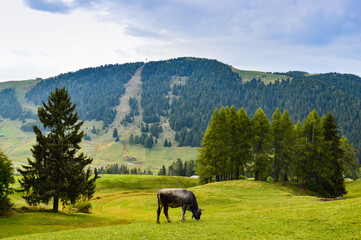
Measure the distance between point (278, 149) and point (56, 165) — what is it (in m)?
54.8

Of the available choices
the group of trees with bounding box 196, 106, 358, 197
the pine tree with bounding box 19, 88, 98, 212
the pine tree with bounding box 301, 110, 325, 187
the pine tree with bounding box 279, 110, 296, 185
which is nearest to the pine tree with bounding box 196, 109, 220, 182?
the group of trees with bounding box 196, 106, 358, 197

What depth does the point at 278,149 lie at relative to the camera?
7006 cm

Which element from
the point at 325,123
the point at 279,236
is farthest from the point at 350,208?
the point at 325,123

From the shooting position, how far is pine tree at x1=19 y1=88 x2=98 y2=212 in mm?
36094

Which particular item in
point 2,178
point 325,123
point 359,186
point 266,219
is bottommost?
point 359,186

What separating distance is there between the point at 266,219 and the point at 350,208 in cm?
823

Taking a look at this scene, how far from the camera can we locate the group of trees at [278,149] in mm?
66375

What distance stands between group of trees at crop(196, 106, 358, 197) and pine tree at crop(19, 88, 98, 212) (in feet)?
133

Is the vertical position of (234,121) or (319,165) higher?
(234,121)

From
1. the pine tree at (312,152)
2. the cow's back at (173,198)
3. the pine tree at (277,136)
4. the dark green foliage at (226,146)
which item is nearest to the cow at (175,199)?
the cow's back at (173,198)

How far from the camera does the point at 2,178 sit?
103 ft

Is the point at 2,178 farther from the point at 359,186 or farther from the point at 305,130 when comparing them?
the point at 359,186

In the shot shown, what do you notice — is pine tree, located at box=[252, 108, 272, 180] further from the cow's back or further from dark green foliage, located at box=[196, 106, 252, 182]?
the cow's back

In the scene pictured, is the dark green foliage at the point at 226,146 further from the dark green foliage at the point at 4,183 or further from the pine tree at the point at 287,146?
the dark green foliage at the point at 4,183
